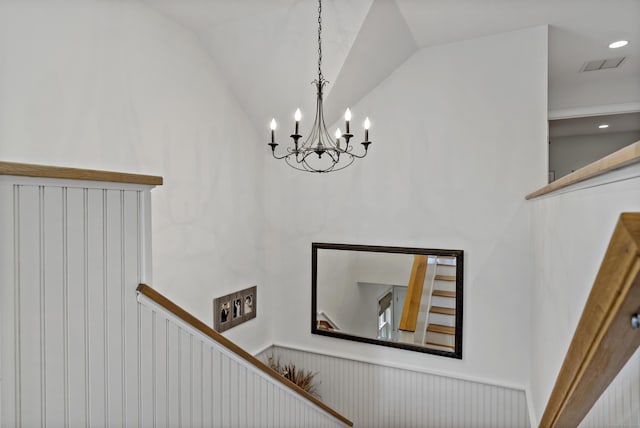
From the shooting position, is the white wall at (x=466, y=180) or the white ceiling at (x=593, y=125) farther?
the white ceiling at (x=593, y=125)

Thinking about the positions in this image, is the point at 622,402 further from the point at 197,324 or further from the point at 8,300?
the point at 8,300

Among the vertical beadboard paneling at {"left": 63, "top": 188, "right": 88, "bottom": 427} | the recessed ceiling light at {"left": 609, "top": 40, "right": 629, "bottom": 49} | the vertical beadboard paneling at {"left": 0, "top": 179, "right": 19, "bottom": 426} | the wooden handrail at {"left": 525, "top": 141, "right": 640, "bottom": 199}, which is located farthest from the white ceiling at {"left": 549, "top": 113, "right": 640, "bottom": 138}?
the vertical beadboard paneling at {"left": 0, "top": 179, "right": 19, "bottom": 426}

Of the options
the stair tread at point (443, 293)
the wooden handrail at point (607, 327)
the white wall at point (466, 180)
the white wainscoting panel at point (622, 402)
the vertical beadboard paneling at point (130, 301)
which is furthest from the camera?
the stair tread at point (443, 293)

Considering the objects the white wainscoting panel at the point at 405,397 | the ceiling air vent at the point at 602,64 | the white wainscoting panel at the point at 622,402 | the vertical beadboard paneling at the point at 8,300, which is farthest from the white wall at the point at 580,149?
the vertical beadboard paneling at the point at 8,300

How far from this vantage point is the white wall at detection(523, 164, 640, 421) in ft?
2.56

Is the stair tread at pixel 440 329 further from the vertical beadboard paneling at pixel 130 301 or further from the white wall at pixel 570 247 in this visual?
the vertical beadboard paneling at pixel 130 301

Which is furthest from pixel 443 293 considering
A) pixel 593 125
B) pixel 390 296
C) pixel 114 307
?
pixel 593 125

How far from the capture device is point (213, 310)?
9.90 feet

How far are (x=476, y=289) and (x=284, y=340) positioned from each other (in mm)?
1899

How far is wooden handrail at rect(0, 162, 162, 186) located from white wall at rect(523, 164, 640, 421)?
1.06 metres

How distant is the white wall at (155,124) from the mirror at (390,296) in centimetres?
68

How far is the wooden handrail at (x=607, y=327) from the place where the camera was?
0.54 meters

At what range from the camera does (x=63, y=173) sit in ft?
2.56

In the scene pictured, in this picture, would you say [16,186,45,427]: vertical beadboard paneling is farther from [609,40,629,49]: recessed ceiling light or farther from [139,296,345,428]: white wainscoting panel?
[609,40,629,49]: recessed ceiling light
